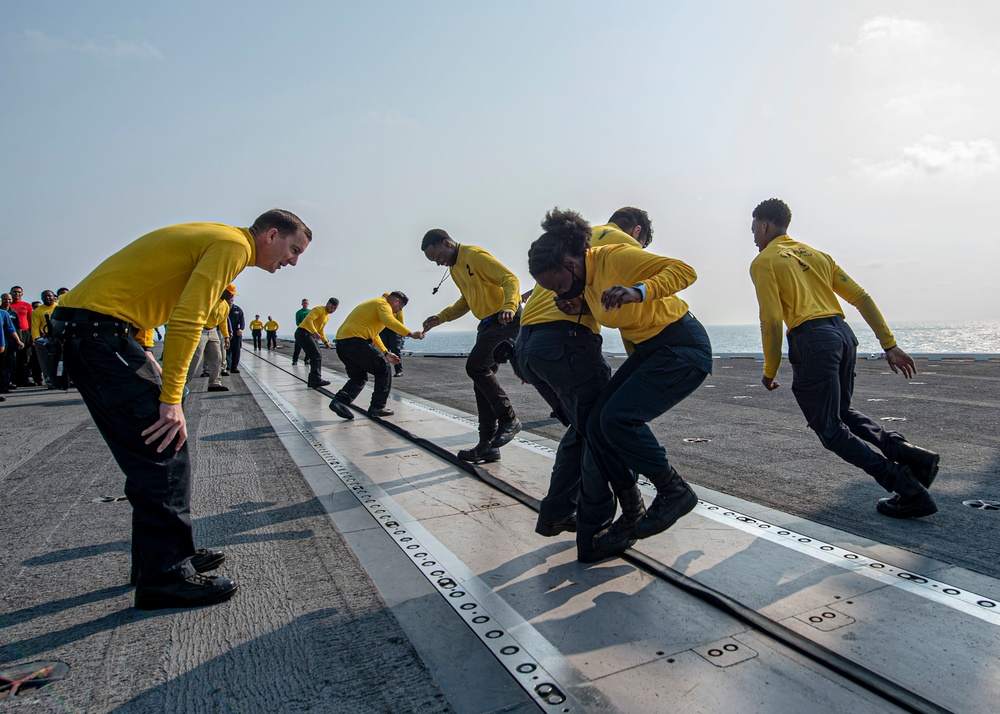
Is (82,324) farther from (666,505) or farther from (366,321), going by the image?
(366,321)

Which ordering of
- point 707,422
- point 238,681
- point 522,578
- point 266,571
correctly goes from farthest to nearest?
point 707,422 < point 266,571 < point 522,578 < point 238,681

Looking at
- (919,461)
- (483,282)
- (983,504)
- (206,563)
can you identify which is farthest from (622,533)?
(483,282)

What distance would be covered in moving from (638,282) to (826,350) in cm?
144

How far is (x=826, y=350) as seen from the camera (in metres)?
3.50

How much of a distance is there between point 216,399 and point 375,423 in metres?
4.33

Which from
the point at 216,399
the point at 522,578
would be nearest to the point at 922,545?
the point at 522,578

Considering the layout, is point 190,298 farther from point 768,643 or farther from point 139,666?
point 768,643

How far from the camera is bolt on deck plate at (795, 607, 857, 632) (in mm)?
2156

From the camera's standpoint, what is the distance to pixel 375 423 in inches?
293

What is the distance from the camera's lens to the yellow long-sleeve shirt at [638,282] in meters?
2.70

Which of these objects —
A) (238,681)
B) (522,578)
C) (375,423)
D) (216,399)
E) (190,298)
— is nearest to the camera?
(238,681)

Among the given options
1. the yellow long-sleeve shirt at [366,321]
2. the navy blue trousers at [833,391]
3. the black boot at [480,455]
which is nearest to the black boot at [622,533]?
the navy blue trousers at [833,391]

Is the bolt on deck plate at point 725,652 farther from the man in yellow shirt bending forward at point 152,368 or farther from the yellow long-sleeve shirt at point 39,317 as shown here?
the yellow long-sleeve shirt at point 39,317

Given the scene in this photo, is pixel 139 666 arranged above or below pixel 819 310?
below
